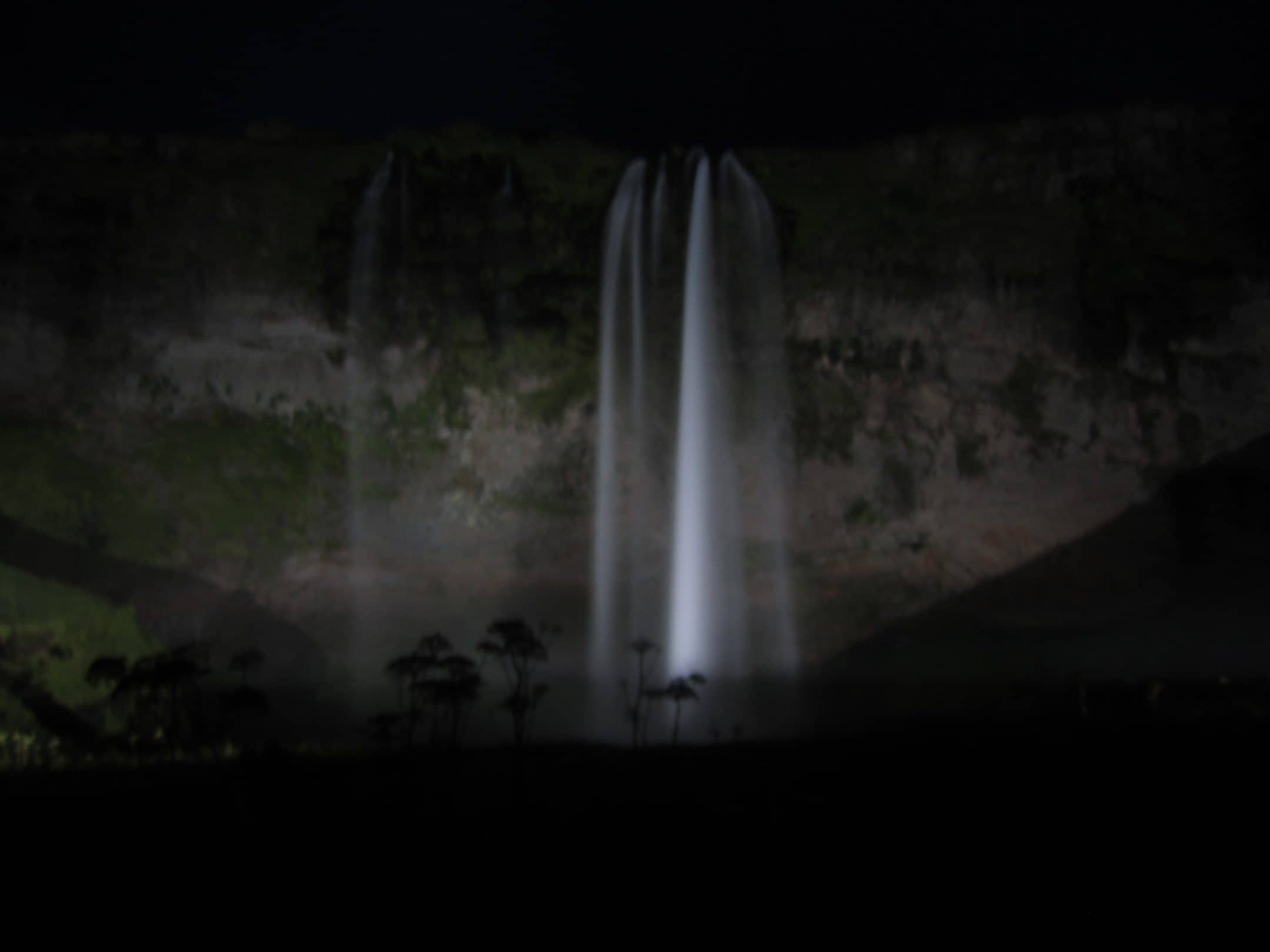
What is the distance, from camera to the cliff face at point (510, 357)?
1788cm

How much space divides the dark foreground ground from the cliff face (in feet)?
35.7

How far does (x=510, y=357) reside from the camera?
18.8m

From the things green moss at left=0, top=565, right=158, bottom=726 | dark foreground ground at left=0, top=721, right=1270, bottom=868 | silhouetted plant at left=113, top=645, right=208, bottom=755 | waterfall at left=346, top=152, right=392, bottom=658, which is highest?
waterfall at left=346, top=152, right=392, bottom=658

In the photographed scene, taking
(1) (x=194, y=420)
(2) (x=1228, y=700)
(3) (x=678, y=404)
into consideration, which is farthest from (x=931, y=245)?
(1) (x=194, y=420)

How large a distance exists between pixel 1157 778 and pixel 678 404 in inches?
538

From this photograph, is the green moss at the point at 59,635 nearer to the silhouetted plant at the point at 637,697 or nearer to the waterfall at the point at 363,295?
the waterfall at the point at 363,295

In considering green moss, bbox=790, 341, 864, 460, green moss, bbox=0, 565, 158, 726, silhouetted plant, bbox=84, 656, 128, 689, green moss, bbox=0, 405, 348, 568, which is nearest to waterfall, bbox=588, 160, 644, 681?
green moss, bbox=790, 341, 864, 460

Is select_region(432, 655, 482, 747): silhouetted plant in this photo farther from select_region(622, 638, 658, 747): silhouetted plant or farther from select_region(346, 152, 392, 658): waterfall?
select_region(346, 152, 392, 658): waterfall

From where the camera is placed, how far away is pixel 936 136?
18.5 metres

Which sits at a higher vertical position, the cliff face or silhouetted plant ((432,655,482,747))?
the cliff face

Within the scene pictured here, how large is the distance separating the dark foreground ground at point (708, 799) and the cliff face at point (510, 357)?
10.9 m

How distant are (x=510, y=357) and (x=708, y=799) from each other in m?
14.6

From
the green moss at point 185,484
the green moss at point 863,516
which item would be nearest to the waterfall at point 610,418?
the green moss at point 863,516

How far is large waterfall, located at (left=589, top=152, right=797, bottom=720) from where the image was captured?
721 inches
